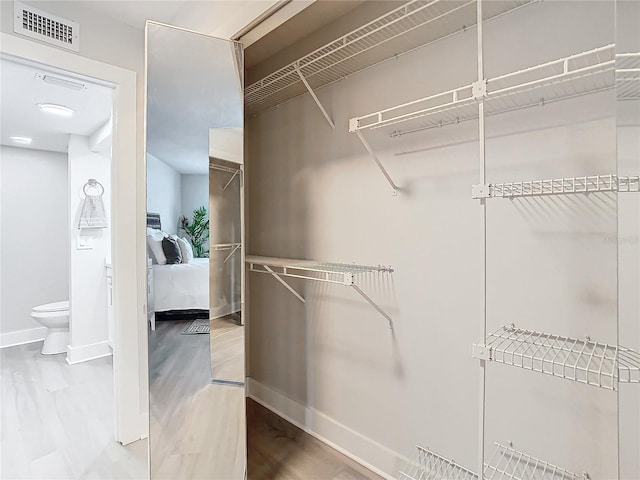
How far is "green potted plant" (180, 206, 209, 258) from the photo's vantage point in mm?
1729

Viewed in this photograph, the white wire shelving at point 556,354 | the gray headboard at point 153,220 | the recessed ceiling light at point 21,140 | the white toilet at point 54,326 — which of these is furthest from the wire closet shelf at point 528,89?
the recessed ceiling light at point 21,140

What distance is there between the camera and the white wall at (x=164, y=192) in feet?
5.49

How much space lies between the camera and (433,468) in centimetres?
158

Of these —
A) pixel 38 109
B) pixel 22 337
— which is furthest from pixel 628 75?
pixel 22 337

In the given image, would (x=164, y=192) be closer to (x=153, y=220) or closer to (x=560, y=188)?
(x=153, y=220)

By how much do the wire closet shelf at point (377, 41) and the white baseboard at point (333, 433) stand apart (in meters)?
1.91

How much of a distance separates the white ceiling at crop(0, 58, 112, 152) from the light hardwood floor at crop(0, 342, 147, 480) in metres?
2.11

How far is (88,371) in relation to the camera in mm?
3367

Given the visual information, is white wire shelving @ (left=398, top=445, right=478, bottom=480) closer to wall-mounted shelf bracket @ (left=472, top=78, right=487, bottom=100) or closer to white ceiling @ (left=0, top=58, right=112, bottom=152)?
wall-mounted shelf bracket @ (left=472, top=78, right=487, bottom=100)

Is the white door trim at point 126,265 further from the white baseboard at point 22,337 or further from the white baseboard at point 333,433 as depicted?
the white baseboard at point 22,337

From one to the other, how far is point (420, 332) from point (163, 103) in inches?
61.9

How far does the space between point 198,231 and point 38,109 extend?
2.43m

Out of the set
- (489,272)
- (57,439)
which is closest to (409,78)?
(489,272)

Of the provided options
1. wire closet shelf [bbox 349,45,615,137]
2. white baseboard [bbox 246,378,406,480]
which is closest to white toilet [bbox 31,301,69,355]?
white baseboard [bbox 246,378,406,480]
